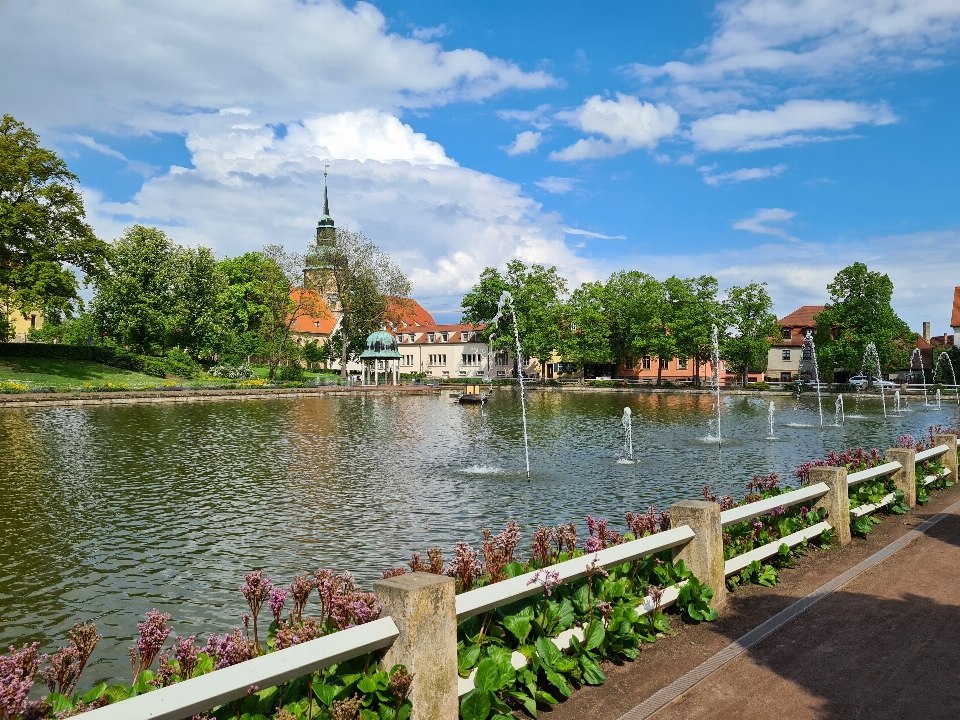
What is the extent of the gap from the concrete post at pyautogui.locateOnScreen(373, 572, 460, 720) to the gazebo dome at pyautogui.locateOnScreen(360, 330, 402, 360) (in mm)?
76197

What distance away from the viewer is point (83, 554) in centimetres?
1257

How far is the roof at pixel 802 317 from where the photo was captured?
307 feet

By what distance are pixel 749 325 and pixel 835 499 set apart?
73.9 metres

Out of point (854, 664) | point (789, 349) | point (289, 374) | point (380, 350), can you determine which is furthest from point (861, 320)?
point (854, 664)

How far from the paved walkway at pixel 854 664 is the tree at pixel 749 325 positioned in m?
74.4

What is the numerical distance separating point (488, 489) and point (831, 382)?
71.7 m

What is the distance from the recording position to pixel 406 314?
112 meters

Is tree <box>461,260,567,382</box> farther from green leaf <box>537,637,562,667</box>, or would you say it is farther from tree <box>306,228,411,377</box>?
green leaf <box>537,637,562,667</box>

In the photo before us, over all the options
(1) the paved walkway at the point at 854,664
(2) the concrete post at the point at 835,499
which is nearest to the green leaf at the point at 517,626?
(1) the paved walkway at the point at 854,664

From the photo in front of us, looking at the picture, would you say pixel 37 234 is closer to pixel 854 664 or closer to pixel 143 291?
pixel 143 291

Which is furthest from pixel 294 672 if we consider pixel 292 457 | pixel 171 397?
pixel 171 397

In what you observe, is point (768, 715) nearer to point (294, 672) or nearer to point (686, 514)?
point (686, 514)

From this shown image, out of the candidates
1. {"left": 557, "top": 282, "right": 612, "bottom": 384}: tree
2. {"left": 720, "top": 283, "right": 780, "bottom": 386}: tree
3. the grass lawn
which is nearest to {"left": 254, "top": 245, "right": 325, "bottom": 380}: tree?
the grass lawn

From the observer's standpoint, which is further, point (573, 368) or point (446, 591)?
point (573, 368)
